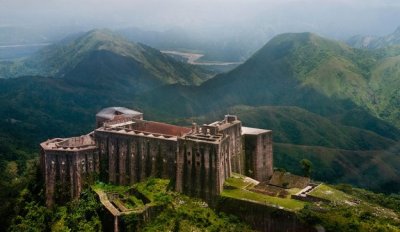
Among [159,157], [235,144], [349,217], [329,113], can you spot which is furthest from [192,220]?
[329,113]

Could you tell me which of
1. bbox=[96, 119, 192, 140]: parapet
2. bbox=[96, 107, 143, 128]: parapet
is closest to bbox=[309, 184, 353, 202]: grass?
bbox=[96, 119, 192, 140]: parapet

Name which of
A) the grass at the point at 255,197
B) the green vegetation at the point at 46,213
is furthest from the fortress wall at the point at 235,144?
the green vegetation at the point at 46,213

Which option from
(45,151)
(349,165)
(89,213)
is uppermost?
(45,151)

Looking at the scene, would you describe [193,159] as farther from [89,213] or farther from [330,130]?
[330,130]

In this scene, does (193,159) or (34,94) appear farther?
(34,94)

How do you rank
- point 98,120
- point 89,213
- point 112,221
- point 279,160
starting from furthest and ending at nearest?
1. point 279,160
2. point 98,120
3. point 89,213
4. point 112,221

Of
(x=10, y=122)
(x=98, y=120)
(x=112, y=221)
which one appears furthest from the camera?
(x=10, y=122)

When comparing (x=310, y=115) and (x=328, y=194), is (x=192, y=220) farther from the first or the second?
(x=310, y=115)

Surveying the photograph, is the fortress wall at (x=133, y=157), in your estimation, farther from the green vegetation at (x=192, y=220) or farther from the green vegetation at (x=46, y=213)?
the green vegetation at (x=192, y=220)

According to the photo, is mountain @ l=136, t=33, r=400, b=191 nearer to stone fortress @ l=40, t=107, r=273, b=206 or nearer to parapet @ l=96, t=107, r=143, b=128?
parapet @ l=96, t=107, r=143, b=128

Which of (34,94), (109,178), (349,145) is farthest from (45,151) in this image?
(34,94)
